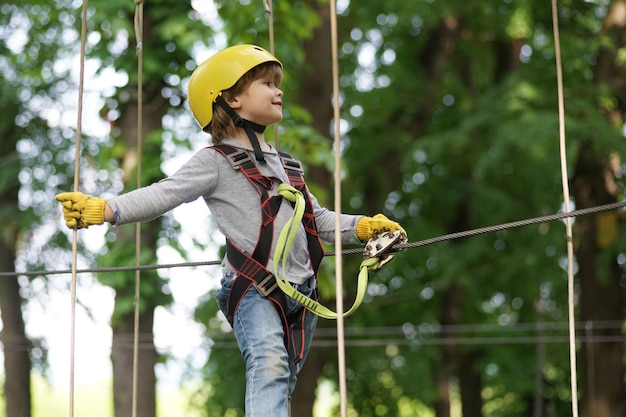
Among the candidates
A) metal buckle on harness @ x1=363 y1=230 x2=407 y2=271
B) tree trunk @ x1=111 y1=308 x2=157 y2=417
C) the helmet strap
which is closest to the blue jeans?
metal buckle on harness @ x1=363 y1=230 x2=407 y2=271

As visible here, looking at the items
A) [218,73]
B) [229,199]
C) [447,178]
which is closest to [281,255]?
[229,199]

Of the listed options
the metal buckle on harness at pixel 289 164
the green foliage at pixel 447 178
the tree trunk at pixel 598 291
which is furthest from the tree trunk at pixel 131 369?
the metal buckle on harness at pixel 289 164

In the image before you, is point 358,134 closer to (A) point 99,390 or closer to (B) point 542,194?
(B) point 542,194

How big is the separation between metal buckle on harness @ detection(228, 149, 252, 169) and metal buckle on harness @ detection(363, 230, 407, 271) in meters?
0.44

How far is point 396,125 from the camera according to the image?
11516 millimetres

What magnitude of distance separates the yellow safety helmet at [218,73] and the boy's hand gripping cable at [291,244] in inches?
13.5

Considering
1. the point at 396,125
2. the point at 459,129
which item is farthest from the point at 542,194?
the point at 396,125

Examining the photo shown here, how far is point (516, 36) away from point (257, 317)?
7.79 meters

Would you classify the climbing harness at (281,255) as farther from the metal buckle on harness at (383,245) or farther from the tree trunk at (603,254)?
the tree trunk at (603,254)

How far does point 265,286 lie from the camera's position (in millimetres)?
2840

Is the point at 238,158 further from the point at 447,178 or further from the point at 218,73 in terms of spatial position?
the point at 447,178

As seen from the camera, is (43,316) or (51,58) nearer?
(51,58)

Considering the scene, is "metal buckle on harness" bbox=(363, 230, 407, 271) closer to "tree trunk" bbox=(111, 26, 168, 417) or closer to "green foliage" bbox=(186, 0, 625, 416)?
"tree trunk" bbox=(111, 26, 168, 417)

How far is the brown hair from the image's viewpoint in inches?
119
